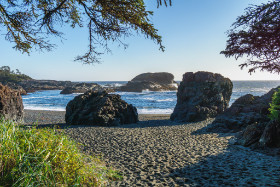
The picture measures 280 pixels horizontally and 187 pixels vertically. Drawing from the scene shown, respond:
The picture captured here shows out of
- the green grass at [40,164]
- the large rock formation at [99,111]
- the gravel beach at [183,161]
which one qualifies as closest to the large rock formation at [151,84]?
the large rock formation at [99,111]

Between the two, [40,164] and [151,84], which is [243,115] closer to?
[40,164]

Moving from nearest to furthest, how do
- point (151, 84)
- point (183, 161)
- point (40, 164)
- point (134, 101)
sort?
1. point (40, 164)
2. point (183, 161)
3. point (134, 101)
4. point (151, 84)

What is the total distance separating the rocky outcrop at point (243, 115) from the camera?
368 inches

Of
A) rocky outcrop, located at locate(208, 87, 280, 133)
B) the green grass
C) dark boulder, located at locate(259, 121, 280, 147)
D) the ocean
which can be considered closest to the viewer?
the green grass

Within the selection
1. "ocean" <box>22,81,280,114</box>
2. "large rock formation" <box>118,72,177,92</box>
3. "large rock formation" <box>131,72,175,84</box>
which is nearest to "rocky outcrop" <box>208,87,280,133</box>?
"ocean" <box>22,81,280,114</box>

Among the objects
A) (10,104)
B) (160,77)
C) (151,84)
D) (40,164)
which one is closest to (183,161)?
(40,164)

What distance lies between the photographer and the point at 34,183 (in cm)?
286

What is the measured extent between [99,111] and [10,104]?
16.4 ft

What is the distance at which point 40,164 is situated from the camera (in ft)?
9.89

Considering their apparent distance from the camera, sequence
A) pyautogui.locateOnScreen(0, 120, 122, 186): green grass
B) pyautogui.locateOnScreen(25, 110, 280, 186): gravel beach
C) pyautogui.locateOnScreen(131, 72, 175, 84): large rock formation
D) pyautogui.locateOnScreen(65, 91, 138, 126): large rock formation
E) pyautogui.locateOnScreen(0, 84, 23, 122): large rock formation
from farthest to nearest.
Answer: pyautogui.locateOnScreen(131, 72, 175, 84): large rock formation < pyautogui.locateOnScreen(65, 91, 138, 126): large rock formation < pyautogui.locateOnScreen(0, 84, 23, 122): large rock formation < pyautogui.locateOnScreen(25, 110, 280, 186): gravel beach < pyautogui.locateOnScreen(0, 120, 122, 186): green grass

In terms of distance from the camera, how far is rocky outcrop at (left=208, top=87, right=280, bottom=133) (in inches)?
368

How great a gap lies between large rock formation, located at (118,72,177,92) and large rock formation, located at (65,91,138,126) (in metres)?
49.8

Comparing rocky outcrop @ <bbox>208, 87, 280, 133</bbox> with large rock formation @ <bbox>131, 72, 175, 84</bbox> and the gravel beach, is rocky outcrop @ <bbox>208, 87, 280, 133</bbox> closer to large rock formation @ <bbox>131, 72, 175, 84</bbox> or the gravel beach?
the gravel beach

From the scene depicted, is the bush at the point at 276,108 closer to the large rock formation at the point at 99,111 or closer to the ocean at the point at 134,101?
the large rock formation at the point at 99,111
